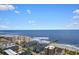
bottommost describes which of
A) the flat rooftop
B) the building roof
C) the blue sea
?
the building roof

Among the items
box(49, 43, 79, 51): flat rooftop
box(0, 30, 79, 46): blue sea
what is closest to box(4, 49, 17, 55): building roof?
box(0, 30, 79, 46): blue sea

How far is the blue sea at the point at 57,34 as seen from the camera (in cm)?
131

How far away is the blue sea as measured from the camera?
131cm

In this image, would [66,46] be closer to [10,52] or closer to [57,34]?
[57,34]

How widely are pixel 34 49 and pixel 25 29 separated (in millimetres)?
155

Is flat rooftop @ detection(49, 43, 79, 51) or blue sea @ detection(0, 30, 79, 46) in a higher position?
blue sea @ detection(0, 30, 79, 46)

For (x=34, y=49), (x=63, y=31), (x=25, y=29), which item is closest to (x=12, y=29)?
(x=25, y=29)

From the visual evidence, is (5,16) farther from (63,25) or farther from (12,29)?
(63,25)

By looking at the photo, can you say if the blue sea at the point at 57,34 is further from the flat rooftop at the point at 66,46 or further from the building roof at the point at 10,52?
the building roof at the point at 10,52

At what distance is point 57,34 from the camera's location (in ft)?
4.32

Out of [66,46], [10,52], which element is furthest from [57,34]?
[10,52]

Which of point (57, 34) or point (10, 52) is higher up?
point (57, 34)

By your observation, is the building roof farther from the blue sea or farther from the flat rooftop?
the flat rooftop

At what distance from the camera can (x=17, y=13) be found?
1316mm
